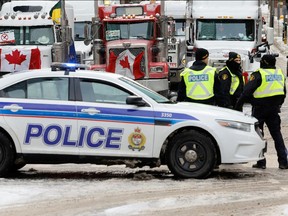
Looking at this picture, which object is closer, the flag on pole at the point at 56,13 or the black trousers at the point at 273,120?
the black trousers at the point at 273,120

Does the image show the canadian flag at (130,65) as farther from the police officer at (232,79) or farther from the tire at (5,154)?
the tire at (5,154)

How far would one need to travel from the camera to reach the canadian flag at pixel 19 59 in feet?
68.7

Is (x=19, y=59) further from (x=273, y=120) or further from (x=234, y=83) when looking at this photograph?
(x=273, y=120)

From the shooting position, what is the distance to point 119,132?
32.7ft

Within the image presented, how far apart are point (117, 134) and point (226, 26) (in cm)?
1350

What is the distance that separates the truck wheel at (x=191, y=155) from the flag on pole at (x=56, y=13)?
13.0m

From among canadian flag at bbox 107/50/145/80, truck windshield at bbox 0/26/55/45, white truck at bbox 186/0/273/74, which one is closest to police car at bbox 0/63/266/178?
canadian flag at bbox 107/50/145/80

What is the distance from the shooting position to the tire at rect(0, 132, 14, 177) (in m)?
9.93

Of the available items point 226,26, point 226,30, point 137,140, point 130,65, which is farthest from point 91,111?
point 226,26

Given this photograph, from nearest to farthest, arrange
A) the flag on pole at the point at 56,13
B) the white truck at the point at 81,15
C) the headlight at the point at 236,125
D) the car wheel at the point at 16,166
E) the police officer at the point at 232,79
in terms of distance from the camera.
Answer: the headlight at the point at 236,125 < the car wheel at the point at 16,166 < the police officer at the point at 232,79 < the flag on pole at the point at 56,13 < the white truck at the point at 81,15

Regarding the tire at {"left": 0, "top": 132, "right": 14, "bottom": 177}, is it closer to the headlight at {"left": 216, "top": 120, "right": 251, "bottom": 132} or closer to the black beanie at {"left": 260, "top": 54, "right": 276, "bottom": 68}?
the headlight at {"left": 216, "top": 120, "right": 251, "bottom": 132}

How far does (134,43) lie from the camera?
20.1m

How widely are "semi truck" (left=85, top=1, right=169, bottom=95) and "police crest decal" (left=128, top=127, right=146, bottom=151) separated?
391 inches

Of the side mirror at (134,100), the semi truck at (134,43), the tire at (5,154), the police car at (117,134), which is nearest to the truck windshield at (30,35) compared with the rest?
the semi truck at (134,43)
